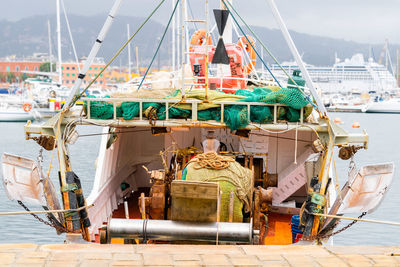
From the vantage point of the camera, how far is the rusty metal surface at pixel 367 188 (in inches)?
Answer: 299

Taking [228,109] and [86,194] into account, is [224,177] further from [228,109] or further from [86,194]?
[86,194]

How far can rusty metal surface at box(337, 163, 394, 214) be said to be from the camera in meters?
7.58

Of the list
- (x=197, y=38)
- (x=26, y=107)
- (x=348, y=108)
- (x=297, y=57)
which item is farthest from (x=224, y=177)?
(x=348, y=108)

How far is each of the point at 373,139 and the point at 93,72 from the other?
8192 cm

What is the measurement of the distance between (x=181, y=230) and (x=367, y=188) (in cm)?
282

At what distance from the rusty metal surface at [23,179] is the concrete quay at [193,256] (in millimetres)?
1766

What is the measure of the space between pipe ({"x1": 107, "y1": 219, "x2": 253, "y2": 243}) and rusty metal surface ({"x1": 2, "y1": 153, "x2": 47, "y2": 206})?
4.82ft

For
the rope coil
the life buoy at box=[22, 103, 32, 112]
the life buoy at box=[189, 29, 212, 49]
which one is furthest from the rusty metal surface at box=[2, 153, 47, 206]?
the life buoy at box=[22, 103, 32, 112]

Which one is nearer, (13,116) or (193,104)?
(193,104)

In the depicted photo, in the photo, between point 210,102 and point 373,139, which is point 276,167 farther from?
point 373,139

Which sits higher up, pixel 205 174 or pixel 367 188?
pixel 205 174

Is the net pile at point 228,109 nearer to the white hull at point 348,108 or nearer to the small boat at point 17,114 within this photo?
the small boat at point 17,114

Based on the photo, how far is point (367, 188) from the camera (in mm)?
7672

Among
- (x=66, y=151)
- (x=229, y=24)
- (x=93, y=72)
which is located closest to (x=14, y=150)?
(x=229, y=24)
